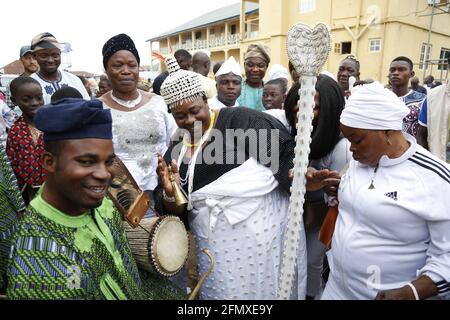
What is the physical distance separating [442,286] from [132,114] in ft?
8.20

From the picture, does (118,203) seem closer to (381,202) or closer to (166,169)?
(166,169)

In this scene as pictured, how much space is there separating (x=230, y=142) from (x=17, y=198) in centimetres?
138

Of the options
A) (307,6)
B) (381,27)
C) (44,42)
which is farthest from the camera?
(307,6)

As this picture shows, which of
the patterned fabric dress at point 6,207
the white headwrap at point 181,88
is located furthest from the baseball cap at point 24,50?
the white headwrap at point 181,88

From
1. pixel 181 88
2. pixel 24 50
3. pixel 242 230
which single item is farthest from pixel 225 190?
pixel 24 50

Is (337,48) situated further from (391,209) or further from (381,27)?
(391,209)

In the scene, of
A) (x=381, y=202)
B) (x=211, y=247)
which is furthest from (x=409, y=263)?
(x=211, y=247)

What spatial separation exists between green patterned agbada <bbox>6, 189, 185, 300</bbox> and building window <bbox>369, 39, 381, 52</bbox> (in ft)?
59.1

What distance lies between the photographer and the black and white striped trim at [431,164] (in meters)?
1.60

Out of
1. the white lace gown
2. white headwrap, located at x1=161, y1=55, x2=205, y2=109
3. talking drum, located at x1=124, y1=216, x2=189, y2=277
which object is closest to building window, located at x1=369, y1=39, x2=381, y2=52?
the white lace gown

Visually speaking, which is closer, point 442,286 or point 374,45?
point 442,286

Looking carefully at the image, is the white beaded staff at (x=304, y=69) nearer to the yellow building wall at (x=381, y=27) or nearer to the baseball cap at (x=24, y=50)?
the baseball cap at (x=24, y=50)

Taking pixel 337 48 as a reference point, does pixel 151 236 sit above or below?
below

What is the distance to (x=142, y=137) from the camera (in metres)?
2.95
